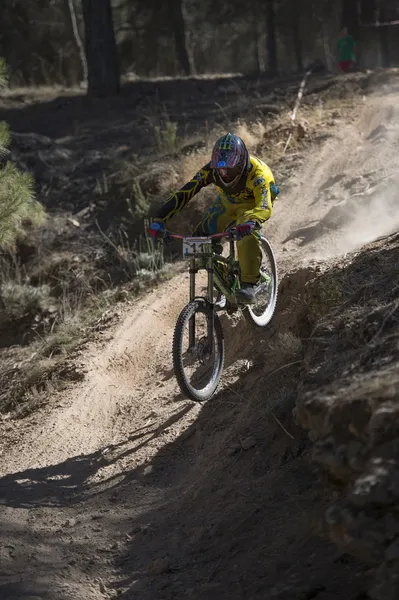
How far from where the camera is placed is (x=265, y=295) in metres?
7.26

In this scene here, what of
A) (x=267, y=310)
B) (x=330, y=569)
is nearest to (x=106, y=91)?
(x=267, y=310)

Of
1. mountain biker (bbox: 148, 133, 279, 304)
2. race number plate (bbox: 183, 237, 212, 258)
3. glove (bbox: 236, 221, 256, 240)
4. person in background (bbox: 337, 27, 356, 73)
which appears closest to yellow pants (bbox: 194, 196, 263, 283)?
mountain biker (bbox: 148, 133, 279, 304)

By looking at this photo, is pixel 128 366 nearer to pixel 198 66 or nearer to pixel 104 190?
pixel 104 190

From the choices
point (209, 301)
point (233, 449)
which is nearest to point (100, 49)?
point (209, 301)

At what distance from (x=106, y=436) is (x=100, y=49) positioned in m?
12.8

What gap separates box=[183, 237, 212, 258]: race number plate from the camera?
5934 millimetres

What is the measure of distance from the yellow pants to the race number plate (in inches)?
14.5

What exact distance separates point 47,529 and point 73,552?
40 cm

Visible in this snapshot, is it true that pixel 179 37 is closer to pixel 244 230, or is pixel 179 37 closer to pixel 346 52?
pixel 346 52

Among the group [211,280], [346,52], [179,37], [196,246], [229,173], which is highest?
[179,37]

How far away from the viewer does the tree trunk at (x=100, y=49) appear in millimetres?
17656

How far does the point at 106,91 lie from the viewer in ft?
60.7

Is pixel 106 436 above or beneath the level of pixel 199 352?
beneath

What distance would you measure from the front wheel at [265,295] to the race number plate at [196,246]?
0.91 meters
